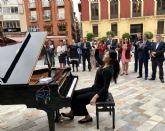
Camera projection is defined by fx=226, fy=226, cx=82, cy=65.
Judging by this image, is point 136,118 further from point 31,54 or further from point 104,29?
point 104,29

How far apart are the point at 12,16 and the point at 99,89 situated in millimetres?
33863

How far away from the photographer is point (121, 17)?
1257 inches

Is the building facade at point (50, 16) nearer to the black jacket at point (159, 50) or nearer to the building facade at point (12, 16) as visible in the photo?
the building facade at point (12, 16)

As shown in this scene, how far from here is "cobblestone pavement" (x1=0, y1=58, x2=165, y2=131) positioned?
4199mm

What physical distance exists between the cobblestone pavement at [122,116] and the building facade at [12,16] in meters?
31.3

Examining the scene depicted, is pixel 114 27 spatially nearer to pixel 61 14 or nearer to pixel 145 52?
pixel 61 14

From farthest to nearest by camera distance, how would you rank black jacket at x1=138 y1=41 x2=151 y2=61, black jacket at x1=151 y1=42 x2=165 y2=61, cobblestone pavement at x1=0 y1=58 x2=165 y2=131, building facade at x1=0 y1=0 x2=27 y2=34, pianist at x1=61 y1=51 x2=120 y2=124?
1. building facade at x1=0 y1=0 x2=27 y2=34
2. black jacket at x1=138 y1=41 x2=151 y2=61
3. black jacket at x1=151 y1=42 x2=165 y2=61
4. cobblestone pavement at x1=0 y1=58 x2=165 y2=131
5. pianist at x1=61 y1=51 x2=120 y2=124

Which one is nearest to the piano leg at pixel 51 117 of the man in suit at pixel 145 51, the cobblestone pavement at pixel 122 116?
the cobblestone pavement at pixel 122 116

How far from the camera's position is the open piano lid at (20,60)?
3.29 meters

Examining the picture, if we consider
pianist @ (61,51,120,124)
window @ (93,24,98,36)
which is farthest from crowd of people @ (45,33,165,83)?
window @ (93,24,98,36)

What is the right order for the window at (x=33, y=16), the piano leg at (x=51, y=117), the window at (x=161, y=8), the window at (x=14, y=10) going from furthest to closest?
the window at (x=33, y=16) < the window at (x=14, y=10) < the window at (x=161, y=8) < the piano leg at (x=51, y=117)

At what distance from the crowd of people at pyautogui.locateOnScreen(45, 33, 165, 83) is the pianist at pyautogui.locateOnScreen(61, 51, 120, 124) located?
3.50 meters

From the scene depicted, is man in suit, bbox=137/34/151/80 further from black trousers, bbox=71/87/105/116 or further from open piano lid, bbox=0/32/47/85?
open piano lid, bbox=0/32/47/85

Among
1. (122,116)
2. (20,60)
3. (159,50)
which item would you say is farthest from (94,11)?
(20,60)
